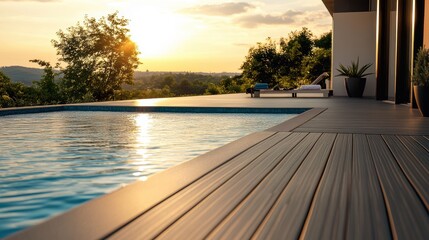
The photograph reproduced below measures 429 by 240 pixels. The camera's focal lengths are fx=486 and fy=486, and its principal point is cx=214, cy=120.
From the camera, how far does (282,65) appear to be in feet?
84.2

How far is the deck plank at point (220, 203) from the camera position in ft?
5.48

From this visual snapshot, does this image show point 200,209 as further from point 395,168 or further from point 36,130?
point 36,130

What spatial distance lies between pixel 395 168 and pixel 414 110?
5.61 meters

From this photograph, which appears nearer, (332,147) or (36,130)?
A: (332,147)

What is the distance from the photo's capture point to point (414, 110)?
8.08 metres

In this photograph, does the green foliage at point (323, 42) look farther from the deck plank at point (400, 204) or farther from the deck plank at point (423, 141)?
the deck plank at point (400, 204)

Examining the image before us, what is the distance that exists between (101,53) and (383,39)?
16521 millimetres

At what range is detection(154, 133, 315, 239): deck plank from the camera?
167cm

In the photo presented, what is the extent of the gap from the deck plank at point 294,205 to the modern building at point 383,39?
578cm

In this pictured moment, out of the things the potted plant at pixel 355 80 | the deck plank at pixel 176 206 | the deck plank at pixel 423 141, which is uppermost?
the potted plant at pixel 355 80

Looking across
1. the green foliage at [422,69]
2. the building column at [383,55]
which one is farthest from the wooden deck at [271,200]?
the building column at [383,55]

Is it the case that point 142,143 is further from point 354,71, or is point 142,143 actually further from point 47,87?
point 47,87

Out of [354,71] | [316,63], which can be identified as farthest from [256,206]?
[316,63]

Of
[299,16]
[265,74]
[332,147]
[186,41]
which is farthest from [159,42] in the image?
[332,147]
